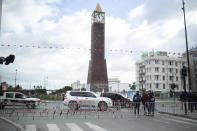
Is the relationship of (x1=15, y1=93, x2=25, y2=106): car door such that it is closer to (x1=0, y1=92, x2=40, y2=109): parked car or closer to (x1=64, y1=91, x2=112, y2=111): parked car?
(x1=0, y1=92, x2=40, y2=109): parked car

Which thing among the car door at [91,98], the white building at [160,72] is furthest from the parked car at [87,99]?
the white building at [160,72]

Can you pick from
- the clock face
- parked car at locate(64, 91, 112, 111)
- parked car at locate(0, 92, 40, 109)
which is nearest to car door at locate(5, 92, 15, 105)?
parked car at locate(0, 92, 40, 109)

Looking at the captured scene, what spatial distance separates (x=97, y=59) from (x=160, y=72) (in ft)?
94.1

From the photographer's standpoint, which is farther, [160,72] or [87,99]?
[160,72]

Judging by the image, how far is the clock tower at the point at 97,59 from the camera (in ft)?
188

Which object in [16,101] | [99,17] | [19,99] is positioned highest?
[99,17]

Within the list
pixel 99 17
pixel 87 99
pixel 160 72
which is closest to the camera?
pixel 87 99

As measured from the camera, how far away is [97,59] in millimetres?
57906

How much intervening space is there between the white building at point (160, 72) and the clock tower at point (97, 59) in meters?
19.5

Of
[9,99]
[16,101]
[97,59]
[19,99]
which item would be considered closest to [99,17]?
[97,59]

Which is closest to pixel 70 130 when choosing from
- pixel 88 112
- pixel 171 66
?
pixel 88 112

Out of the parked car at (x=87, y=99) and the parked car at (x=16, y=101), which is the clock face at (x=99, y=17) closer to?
the parked car at (x=16, y=101)

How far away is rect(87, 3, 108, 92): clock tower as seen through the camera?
5744 centimetres

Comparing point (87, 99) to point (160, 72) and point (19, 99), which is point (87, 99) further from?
point (160, 72)
